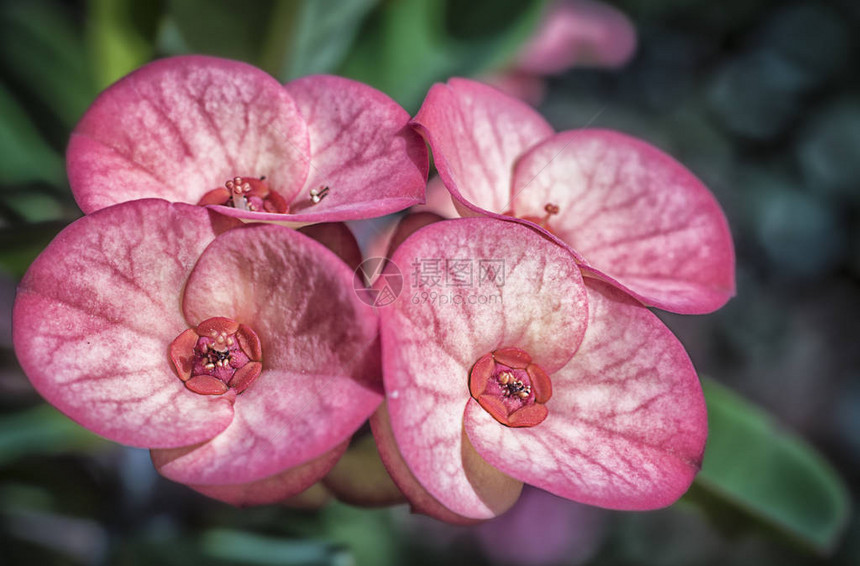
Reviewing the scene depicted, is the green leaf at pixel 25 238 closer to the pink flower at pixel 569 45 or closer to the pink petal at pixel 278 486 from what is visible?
the pink petal at pixel 278 486

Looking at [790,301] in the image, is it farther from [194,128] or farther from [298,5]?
[194,128]

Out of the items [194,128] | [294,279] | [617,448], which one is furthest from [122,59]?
[617,448]

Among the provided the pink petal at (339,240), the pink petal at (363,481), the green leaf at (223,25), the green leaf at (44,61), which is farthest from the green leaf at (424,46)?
the pink petal at (363,481)

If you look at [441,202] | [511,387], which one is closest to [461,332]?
[511,387]

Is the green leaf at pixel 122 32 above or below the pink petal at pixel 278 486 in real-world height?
above

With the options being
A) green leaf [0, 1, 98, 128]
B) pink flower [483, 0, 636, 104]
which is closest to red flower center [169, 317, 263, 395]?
green leaf [0, 1, 98, 128]

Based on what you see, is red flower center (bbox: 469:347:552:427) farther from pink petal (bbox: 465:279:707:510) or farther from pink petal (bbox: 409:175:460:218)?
pink petal (bbox: 409:175:460:218)
